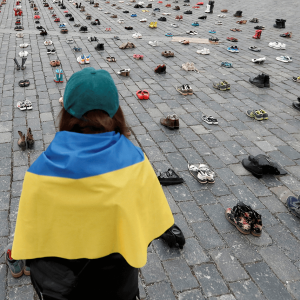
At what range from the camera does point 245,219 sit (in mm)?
3221

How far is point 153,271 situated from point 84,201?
5.69 ft

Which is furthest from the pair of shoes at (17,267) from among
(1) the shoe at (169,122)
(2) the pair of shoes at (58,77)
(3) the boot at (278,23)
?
(3) the boot at (278,23)

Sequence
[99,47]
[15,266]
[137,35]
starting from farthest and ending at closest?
[137,35] → [99,47] → [15,266]

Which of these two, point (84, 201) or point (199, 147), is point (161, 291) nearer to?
point (84, 201)

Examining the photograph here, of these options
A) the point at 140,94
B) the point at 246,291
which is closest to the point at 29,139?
the point at 140,94

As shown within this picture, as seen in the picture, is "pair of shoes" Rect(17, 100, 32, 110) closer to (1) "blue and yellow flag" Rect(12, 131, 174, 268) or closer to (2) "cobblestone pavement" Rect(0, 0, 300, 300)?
(2) "cobblestone pavement" Rect(0, 0, 300, 300)

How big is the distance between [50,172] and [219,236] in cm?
242

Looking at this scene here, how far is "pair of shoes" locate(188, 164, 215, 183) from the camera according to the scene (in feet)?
12.8

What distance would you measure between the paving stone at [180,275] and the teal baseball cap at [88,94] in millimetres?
1986

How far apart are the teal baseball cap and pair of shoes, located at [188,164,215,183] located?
8.77 ft

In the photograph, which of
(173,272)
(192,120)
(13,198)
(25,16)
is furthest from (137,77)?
(25,16)

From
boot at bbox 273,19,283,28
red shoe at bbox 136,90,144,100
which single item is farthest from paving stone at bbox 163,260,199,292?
boot at bbox 273,19,283,28

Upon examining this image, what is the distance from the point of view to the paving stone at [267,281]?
2.58m

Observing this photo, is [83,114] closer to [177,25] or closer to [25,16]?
[177,25]
